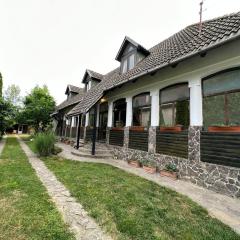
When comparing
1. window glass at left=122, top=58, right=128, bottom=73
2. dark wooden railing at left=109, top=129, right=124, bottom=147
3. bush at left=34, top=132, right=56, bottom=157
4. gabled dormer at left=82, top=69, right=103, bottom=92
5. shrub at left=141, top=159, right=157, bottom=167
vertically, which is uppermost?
gabled dormer at left=82, top=69, right=103, bottom=92

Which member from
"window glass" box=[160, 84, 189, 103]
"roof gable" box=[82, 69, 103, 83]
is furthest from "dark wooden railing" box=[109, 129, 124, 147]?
"roof gable" box=[82, 69, 103, 83]

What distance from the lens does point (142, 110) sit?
9898mm

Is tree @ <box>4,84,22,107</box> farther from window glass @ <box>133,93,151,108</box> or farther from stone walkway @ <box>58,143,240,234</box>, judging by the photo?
stone walkway @ <box>58,143,240,234</box>

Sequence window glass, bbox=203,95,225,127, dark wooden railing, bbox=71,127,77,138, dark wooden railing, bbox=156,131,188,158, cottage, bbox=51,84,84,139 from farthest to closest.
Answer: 1. cottage, bbox=51,84,84,139
2. dark wooden railing, bbox=71,127,77,138
3. dark wooden railing, bbox=156,131,188,158
4. window glass, bbox=203,95,225,127

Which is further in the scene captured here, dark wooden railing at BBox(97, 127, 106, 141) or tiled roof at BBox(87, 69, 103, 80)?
tiled roof at BBox(87, 69, 103, 80)

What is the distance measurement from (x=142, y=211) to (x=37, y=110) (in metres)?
22.0

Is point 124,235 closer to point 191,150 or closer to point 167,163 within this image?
point 191,150

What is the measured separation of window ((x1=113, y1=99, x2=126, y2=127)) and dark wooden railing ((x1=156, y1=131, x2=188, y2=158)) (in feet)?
11.9

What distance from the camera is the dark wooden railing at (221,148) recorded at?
5.50 metres

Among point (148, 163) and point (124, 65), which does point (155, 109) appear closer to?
point (148, 163)

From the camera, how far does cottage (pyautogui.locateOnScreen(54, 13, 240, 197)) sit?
18.8 feet

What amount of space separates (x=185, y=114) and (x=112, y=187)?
385cm

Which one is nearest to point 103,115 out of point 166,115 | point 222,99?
point 166,115

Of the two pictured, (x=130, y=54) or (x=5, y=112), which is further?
(x=5, y=112)
